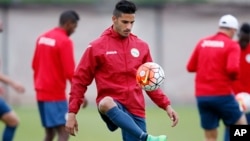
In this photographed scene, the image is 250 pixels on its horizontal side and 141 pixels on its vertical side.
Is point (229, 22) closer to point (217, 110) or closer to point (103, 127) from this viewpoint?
point (217, 110)

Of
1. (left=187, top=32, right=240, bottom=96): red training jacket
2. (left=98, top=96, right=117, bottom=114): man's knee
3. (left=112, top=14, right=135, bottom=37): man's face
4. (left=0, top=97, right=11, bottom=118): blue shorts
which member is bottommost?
(left=0, top=97, right=11, bottom=118): blue shorts

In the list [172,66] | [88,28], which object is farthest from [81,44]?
[172,66]

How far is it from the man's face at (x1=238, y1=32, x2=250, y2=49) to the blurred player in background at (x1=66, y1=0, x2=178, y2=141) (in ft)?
13.7

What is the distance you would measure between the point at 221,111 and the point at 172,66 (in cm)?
1482

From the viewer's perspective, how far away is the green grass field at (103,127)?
1778 centimetres

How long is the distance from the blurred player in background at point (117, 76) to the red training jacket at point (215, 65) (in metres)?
→ 3.18

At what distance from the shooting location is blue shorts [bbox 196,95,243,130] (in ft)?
48.8

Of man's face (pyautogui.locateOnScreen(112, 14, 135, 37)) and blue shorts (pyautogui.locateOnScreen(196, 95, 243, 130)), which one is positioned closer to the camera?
man's face (pyautogui.locateOnScreen(112, 14, 135, 37))

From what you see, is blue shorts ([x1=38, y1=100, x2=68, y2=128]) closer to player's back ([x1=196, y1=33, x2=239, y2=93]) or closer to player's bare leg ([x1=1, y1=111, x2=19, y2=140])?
player's bare leg ([x1=1, y1=111, x2=19, y2=140])

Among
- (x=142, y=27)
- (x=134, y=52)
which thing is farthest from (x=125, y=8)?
(x=142, y=27)

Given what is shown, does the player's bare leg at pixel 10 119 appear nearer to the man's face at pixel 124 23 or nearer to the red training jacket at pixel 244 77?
the red training jacket at pixel 244 77

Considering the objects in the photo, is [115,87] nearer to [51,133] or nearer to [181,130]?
[51,133]

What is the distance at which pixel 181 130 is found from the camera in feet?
63.3

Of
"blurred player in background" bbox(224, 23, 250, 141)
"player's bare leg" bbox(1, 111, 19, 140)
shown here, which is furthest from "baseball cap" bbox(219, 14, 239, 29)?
"player's bare leg" bbox(1, 111, 19, 140)
